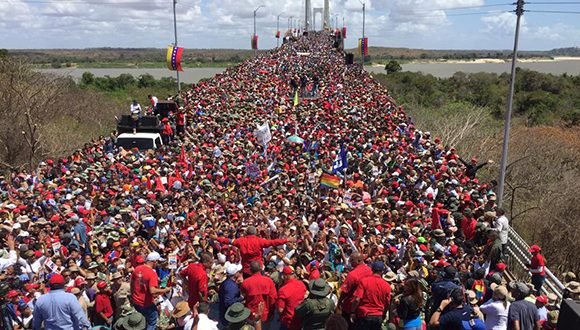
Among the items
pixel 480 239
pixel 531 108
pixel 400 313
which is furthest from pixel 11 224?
pixel 531 108

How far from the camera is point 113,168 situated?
45.0 feet

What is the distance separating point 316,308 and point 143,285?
2180 millimetres

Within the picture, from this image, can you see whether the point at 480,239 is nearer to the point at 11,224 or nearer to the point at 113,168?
the point at 11,224

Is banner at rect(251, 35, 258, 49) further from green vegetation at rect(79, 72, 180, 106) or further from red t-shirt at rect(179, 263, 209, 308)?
red t-shirt at rect(179, 263, 209, 308)

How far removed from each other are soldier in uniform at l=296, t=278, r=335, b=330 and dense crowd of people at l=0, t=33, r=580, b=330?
15 mm

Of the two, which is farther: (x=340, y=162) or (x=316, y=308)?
(x=340, y=162)

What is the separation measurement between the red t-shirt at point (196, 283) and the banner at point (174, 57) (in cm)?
2067

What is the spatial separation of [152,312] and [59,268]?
198 centimetres

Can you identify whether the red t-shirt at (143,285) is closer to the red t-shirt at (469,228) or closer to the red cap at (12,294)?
the red cap at (12,294)

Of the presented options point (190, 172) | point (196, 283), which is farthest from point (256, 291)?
point (190, 172)

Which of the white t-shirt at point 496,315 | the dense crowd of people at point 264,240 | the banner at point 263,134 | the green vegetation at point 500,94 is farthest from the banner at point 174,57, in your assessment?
the green vegetation at point 500,94

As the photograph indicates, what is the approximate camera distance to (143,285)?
20.0 feet

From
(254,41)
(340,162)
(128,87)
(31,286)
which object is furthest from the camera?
(128,87)

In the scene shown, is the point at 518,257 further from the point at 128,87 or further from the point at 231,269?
the point at 128,87
